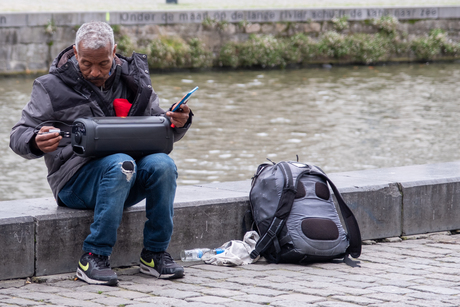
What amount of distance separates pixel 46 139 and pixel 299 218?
1.36 m

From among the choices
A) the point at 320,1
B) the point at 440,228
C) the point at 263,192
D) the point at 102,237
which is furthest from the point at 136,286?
the point at 320,1

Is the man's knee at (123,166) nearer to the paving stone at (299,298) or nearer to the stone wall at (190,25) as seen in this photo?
the paving stone at (299,298)

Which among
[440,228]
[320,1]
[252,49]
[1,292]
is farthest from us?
[320,1]

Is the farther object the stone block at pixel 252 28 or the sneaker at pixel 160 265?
the stone block at pixel 252 28

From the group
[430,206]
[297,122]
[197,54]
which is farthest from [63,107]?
[197,54]

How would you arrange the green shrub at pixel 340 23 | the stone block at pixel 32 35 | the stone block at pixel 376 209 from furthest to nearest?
1. the green shrub at pixel 340 23
2. the stone block at pixel 32 35
3. the stone block at pixel 376 209

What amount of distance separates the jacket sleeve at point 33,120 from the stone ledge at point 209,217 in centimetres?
33

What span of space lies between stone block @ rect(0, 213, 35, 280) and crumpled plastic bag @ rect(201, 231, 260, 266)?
0.91 metres

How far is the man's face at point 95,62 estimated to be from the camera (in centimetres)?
362

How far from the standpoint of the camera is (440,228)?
4.85 metres

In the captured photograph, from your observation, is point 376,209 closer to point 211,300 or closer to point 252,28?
point 211,300

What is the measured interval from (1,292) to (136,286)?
0.60 m

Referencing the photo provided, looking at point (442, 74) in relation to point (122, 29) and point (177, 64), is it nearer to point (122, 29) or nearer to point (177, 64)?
point (177, 64)

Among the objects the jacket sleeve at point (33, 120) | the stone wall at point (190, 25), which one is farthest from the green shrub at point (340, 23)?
the jacket sleeve at point (33, 120)
